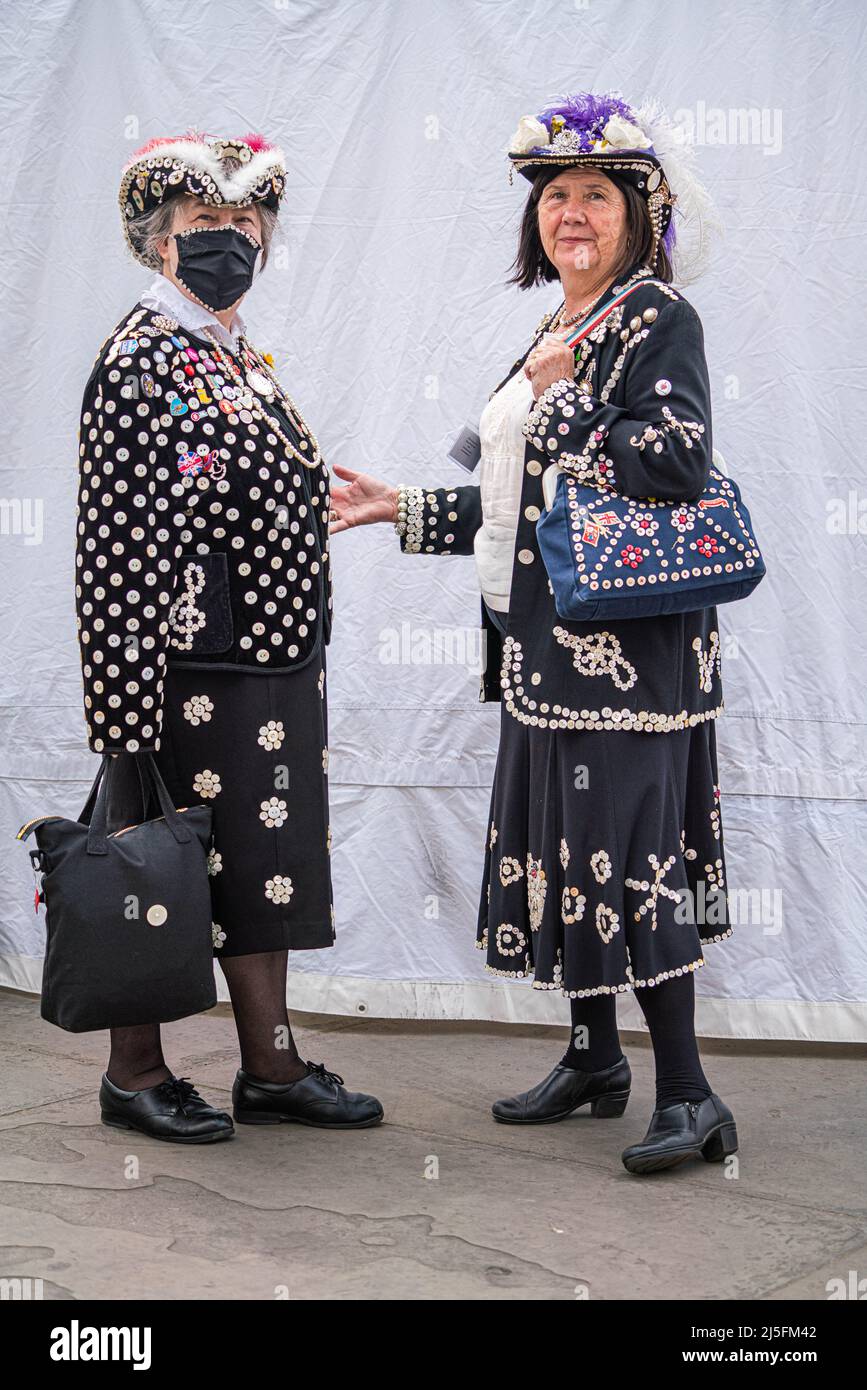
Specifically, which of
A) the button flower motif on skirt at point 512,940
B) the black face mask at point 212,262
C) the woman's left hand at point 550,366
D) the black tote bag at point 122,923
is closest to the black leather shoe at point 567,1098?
the button flower motif on skirt at point 512,940

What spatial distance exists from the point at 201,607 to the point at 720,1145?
1449 mm

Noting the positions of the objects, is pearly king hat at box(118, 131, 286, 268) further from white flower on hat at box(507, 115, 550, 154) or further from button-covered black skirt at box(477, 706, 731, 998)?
button-covered black skirt at box(477, 706, 731, 998)

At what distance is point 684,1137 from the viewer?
9.61ft

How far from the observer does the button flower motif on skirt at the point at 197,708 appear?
9.89ft

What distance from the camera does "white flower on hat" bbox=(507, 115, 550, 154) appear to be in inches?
115

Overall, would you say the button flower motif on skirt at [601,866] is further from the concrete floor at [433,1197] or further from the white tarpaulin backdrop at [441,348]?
the white tarpaulin backdrop at [441,348]

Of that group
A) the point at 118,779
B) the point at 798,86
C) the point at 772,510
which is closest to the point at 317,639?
the point at 118,779

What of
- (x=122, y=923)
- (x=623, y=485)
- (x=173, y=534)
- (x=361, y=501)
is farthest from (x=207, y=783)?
(x=623, y=485)

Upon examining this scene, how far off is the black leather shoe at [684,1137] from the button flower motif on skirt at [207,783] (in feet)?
3.47

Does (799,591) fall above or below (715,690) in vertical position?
above

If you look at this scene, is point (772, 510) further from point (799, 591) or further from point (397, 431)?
point (397, 431)

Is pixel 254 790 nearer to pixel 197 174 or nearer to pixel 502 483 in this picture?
pixel 502 483

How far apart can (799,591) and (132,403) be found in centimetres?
173

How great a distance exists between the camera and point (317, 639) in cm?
314
